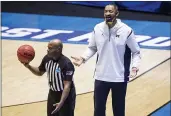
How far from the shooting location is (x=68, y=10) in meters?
13.4

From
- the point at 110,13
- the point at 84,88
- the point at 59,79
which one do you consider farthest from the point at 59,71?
the point at 84,88

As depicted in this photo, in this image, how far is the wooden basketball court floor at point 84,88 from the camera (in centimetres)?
717

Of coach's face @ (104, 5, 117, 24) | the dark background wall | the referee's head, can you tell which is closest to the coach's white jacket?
coach's face @ (104, 5, 117, 24)

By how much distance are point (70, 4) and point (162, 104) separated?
702 centimetres

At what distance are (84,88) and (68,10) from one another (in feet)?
18.9

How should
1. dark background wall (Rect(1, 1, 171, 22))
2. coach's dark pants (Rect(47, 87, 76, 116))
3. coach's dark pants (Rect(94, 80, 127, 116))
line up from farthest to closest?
dark background wall (Rect(1, 1, 171, 22)) → coach's dark pants (Rect(94, 80, 127, 116)) → coach's dark pants (Rect(47, 87, 76, 116))

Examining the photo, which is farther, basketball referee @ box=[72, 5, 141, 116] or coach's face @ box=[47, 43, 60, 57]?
basketball referee @ box=[72, 5, 141, 116]

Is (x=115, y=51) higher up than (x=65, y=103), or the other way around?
(x=115, y=51)

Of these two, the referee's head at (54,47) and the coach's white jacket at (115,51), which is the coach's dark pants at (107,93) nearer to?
the coach's white jacket at (115,51)

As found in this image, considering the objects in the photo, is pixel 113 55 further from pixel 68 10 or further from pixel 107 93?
pixel 68 10

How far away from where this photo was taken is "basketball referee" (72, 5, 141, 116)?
5.30 metres

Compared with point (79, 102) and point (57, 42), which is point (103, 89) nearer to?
point (57, 42)

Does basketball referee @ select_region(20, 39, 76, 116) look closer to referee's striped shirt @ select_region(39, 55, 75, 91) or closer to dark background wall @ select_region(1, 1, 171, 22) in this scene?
referee's striped shirt @ select_region(39, 55, 75, 91)

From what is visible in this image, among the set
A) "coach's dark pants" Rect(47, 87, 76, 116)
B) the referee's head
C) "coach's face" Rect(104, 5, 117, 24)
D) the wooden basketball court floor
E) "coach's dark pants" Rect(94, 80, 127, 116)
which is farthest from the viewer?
the wooden basketball court floor
